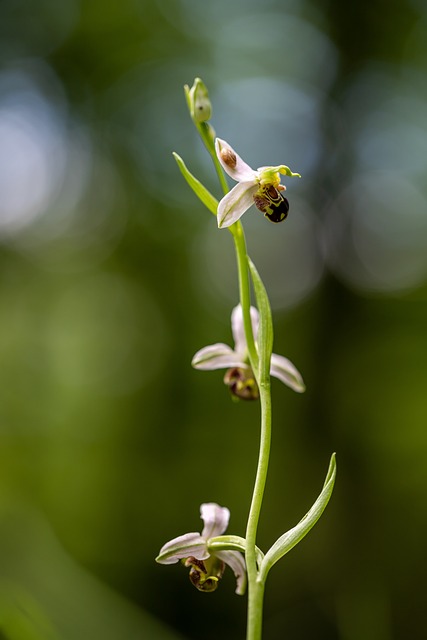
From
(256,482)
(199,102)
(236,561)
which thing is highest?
(199,102)

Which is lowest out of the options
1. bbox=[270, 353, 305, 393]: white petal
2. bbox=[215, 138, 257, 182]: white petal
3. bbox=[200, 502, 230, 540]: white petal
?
bbox=[200, 502, 230, 540]: white petal

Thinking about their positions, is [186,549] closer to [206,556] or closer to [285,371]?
[206,556]

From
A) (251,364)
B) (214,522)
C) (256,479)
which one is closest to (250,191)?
(251,364)

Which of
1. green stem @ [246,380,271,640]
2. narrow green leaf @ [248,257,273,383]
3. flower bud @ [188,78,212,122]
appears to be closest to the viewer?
green stem @ [246,380,271,640]

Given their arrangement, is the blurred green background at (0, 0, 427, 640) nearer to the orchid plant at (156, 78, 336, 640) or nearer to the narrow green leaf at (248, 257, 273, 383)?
the orchid plant at (156, 78, 336, 640)

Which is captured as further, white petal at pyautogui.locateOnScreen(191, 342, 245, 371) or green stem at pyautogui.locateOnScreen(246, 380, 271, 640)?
white petal at pyautogui.locateOnScreen(191, 342, 245, 371)

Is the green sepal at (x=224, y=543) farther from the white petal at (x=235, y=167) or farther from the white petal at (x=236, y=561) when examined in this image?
the white petal at (x=235, y=167)

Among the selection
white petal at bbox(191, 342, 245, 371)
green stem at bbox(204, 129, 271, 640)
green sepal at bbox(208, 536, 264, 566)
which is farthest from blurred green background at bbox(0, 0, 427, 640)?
green stem at bbox(204, 129, 271, 640)
